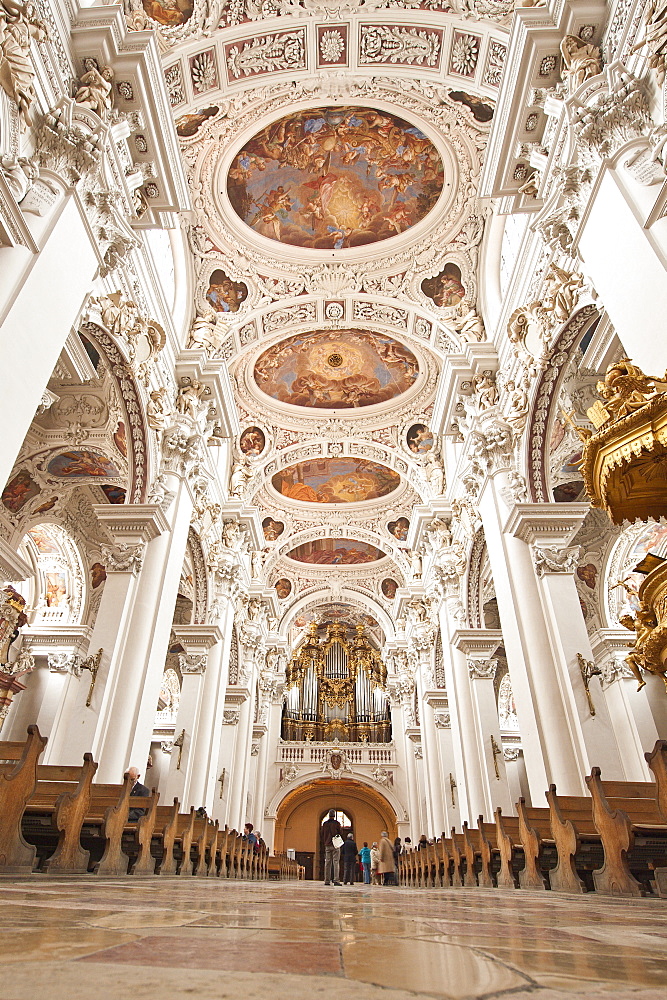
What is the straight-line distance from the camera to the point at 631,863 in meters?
4.76

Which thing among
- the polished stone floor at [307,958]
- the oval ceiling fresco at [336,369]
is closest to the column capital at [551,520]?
the oval ceiling fresco at [336,369]

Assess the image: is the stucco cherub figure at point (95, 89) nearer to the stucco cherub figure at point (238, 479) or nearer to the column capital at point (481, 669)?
the stucco cherub figure at point (238, 479)

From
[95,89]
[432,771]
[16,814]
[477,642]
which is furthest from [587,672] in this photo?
[432,771]

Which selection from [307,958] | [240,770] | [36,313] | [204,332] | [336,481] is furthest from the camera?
[336,481]

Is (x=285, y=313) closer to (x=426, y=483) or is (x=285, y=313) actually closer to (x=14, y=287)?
(x=426, y=483)

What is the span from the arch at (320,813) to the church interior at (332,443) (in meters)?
5.59

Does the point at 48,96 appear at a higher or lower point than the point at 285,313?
lower

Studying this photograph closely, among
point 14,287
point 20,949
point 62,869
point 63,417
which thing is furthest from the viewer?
point 63,417

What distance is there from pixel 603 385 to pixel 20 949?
4932mm

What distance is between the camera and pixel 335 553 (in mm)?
23359

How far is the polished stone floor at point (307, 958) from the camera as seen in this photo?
700 mm

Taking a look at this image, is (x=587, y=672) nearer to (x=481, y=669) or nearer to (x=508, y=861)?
(x=508, y=861)

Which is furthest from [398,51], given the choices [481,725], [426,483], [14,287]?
[481,725]

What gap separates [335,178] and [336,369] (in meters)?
4.87
